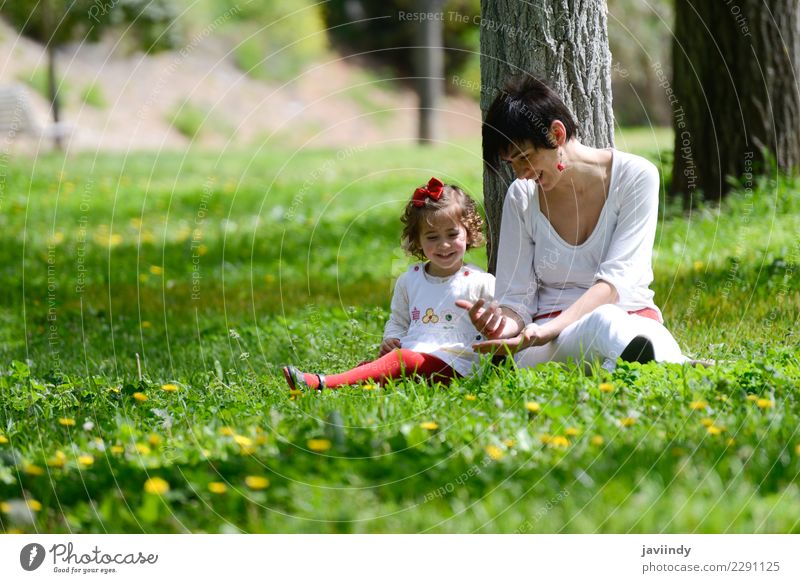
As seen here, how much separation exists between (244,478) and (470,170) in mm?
10839

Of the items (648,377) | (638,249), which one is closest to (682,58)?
(638,249)

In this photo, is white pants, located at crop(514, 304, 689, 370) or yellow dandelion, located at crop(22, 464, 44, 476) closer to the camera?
yellow dandelion, located at crop(22, 464, 44, 476)

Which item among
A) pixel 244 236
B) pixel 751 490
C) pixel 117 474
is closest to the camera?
pixel 751 490

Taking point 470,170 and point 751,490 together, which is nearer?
point 751,490

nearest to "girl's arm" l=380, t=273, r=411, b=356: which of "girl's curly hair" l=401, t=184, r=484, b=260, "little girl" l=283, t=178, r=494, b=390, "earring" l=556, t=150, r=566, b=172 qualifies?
"little girl" l=283, t=178, r=494, b=390

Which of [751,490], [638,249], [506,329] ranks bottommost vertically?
[751,490]

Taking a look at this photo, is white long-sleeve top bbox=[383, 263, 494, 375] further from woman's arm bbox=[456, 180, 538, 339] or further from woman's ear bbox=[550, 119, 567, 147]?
woman's ear bbox=[550, 119, 567, 147]

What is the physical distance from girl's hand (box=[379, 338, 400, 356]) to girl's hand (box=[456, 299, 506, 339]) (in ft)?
1.51

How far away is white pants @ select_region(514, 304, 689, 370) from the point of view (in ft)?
13.2

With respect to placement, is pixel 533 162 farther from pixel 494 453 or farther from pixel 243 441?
pixel 243 441

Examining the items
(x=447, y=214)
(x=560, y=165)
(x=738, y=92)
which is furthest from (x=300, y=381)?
(x=738, y=92)

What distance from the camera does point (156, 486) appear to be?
307 cm
